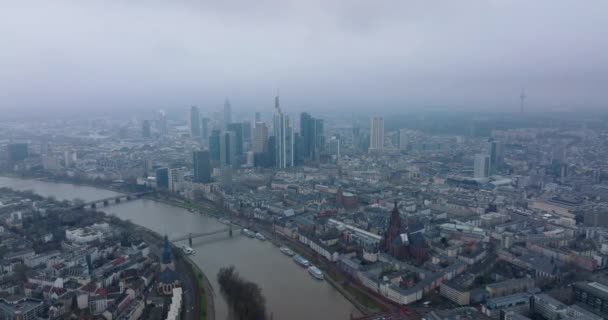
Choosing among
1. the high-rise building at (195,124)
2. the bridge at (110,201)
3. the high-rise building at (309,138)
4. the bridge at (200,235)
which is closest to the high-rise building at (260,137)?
the high-rise building at (309,138)

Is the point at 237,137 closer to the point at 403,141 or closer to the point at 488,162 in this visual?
the point at 403,141

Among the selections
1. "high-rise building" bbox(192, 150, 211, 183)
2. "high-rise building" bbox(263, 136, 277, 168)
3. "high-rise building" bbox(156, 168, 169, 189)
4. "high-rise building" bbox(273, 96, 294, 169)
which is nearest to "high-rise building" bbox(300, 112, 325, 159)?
"high-rise building" bbox(273, 96, 294, 169)

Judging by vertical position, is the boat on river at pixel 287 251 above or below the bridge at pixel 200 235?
below

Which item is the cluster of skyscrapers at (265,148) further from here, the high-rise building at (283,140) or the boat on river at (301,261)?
the boat on river at (301,261)

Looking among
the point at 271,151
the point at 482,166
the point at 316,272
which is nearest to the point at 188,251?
the point at 316,272

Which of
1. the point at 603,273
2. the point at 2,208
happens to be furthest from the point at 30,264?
the point at 603,273

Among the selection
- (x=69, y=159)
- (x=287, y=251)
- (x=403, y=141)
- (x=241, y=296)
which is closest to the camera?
(x=241, y=296)

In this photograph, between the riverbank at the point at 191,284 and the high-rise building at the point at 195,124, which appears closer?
the riverbank at the point at 191,284
